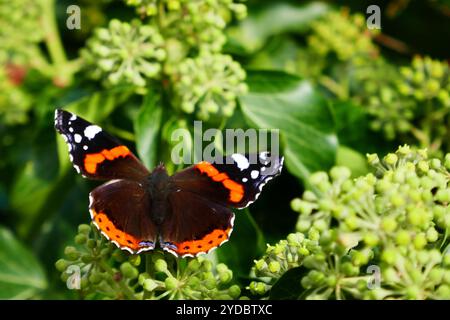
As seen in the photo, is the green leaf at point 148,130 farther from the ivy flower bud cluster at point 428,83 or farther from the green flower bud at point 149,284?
the ivy flower bud cluster at point 428,83

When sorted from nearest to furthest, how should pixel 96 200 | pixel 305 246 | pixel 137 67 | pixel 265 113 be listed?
pixel 305 246 → pixel 96 200 → pixel 137 67 → pixel 265 113

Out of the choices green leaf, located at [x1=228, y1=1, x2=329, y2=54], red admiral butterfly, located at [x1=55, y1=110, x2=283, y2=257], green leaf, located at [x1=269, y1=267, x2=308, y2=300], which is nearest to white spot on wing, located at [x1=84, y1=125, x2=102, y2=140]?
red admiral butterfly, located at [x1=55, y1=110, x2=283, y2=257]

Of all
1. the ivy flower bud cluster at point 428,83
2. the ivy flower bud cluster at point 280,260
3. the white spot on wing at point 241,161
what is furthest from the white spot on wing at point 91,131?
the ivy flower bud cluster at point 428,83

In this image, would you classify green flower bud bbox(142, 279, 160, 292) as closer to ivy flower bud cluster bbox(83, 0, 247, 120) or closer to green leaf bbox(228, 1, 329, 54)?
ivy flower bud cluster bbox(83, 0, 247, 120)

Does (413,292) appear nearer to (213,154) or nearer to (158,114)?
(213,154)

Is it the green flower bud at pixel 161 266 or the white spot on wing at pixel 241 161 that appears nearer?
the green flower bud at pixel 161 266

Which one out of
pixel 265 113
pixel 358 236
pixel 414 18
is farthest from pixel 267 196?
pixel 414 18

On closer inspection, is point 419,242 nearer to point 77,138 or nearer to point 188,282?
point 188,282

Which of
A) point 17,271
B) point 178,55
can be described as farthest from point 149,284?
point 17,271
